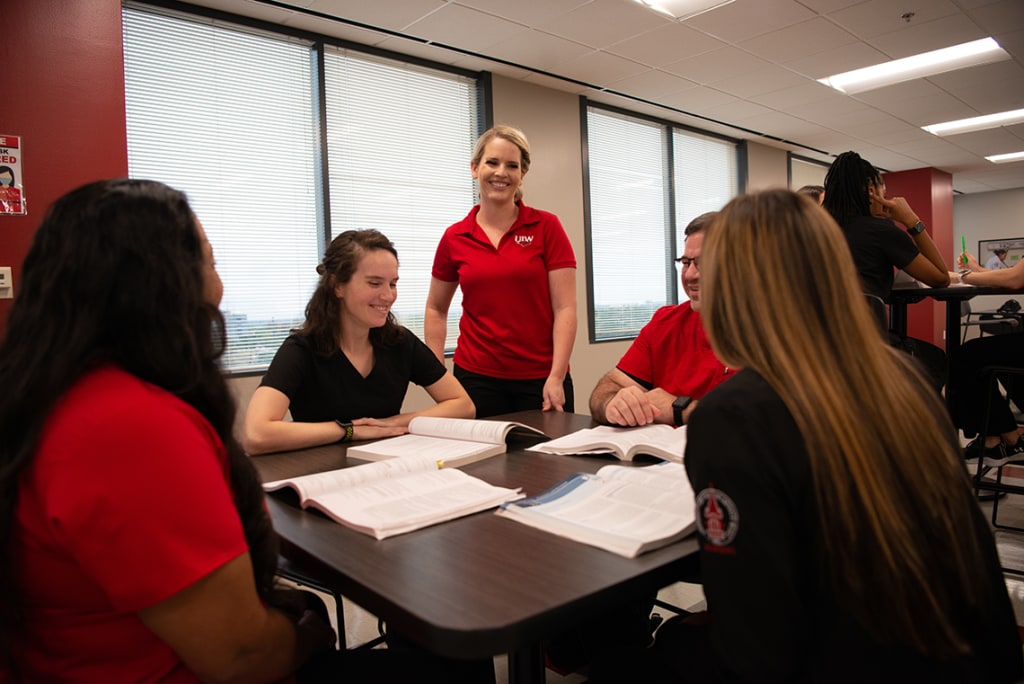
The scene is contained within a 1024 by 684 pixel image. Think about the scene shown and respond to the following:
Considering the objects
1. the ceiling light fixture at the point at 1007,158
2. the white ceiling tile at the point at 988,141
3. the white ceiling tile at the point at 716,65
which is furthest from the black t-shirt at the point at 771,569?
the ceiling light fixture at the point at 1007,158

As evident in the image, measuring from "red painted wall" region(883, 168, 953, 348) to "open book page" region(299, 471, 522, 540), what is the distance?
9118 millimetres

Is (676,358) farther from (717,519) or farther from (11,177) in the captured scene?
(11,177)

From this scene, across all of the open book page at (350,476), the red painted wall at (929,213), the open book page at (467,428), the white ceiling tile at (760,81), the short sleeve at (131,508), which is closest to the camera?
the short sleeve at (131,508)

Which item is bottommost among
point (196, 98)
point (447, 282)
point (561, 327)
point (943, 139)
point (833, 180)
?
point (561, 327)

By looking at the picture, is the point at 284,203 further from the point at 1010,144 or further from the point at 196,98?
the point at 1010,144

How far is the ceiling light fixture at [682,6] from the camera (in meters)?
3.96

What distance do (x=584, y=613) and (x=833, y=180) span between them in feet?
8.83

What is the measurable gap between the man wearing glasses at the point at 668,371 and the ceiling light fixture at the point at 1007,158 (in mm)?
8883

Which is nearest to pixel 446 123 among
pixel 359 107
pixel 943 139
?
pixel 359 107

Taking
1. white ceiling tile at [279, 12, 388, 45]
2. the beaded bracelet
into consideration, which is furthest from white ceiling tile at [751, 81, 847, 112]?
the beaded bracelet

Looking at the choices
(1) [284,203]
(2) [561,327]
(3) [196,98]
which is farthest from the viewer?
(1) [284,203]

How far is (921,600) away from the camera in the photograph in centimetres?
75

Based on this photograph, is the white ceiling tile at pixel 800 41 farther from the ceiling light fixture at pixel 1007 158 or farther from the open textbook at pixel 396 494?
the ceiling light fixture at pixel 1007 158

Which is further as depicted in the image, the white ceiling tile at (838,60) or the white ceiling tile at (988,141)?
the white ceiling tile at (988,141)
